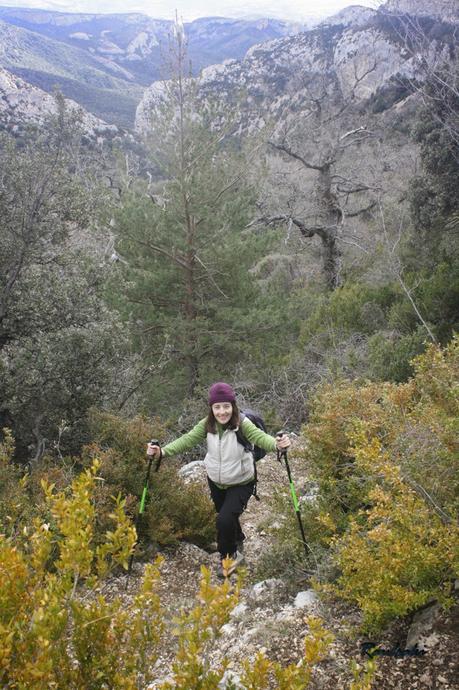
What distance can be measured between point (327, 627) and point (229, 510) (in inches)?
58.1

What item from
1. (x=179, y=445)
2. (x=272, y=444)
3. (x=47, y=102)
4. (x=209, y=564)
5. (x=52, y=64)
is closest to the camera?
(x=272, y=444)

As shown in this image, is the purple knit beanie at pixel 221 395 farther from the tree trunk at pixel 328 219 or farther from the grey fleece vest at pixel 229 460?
the tree trunk at pixel 328 219

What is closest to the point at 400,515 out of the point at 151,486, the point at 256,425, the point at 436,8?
the point at 256,425

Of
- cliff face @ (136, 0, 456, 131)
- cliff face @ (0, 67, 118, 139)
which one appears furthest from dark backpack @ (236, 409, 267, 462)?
cliff face @ (0, 67, 118, 139)

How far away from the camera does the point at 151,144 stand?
34.5ft

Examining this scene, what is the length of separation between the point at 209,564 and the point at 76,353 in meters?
3.39

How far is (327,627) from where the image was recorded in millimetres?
3014

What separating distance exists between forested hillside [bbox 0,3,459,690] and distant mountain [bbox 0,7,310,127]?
39271 mm

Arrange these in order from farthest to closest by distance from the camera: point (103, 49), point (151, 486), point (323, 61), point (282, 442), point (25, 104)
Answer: point (103, 49)
point (25, 104)
point (323, 61)
point (151, 486)
point (282, 442)

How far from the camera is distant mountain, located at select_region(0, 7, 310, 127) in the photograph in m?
79.6

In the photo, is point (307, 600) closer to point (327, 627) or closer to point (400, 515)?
point (327, 627)

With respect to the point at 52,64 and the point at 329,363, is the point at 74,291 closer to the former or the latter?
the point at 329,363

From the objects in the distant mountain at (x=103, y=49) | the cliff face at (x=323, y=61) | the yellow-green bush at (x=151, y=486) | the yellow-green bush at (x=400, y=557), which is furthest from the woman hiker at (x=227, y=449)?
the distant mountain at (x=103, y=49)

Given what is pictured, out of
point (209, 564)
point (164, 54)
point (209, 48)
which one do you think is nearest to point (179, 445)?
point (209, 564)
